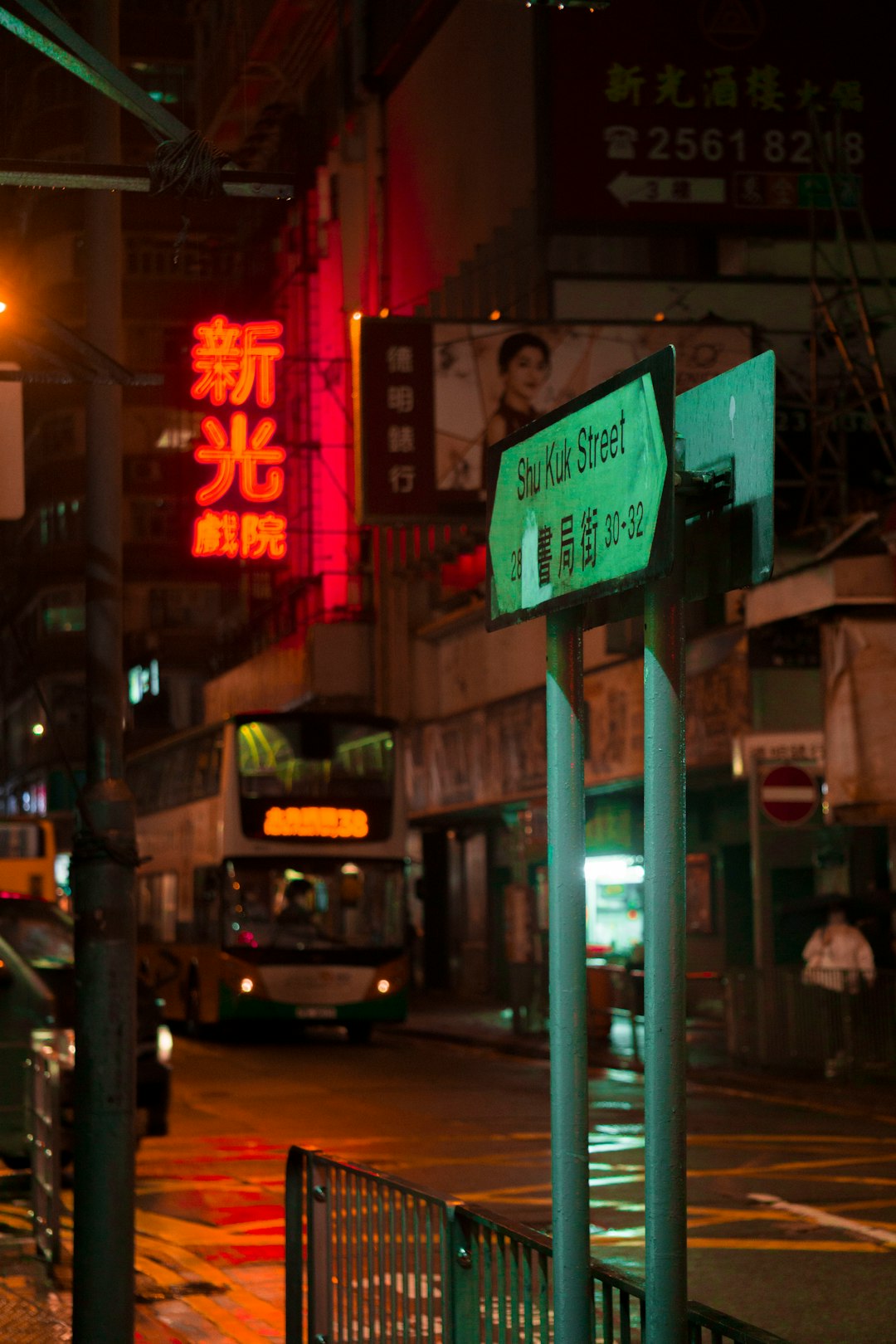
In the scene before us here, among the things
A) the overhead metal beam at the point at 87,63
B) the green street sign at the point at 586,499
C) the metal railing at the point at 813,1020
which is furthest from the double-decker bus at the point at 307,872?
the green street sign at the point at 586,499

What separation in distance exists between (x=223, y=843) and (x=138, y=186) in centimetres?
1934

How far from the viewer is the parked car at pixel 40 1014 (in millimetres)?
12492

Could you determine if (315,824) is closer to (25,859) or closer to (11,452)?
(25,859)

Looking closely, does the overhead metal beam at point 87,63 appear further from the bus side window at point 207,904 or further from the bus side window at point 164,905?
the bus side window at point 164,905

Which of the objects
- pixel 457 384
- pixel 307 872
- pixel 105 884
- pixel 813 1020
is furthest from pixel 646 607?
pixel 307 872

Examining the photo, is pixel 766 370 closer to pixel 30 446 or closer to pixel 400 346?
pixel 400 346

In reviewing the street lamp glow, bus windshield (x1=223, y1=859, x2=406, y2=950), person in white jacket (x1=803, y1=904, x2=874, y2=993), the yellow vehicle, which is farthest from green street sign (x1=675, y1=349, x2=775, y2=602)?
the street lamp glow

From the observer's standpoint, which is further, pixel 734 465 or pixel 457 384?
pixel 457 384

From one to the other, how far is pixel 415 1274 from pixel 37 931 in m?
9.84

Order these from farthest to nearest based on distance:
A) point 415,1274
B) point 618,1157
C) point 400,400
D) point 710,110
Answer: point 710,110 → point 400,400 → point 618,1157 → point 415,1274

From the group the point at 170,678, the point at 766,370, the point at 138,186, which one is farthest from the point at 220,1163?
the point at 170,678

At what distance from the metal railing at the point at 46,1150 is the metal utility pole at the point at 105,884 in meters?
2.27

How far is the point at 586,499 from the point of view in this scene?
4.32 metres

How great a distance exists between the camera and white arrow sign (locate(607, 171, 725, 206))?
2752cm
